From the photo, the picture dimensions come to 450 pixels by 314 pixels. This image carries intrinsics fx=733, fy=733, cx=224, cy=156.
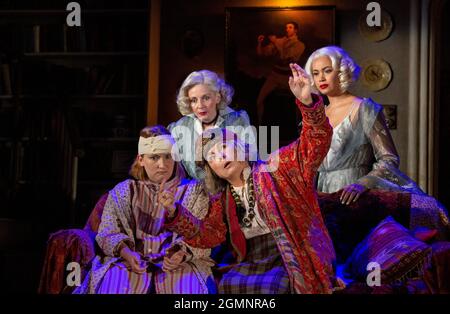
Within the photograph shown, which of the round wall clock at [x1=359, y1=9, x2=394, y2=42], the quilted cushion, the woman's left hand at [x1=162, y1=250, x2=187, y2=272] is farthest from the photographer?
the round wall clock at [x1=359, y1=9, x2=394, y2=42]

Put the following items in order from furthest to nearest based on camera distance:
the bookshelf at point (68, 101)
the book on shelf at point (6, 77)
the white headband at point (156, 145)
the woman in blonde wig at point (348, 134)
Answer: the book on shelf at point (6, 77) < the bookshelf at point (68, 101) < the woman in blonde wig at point (348, 134) < the white headband at point (156, 145)

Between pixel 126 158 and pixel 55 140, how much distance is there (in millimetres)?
571

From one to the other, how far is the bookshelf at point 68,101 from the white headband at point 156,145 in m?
1.33

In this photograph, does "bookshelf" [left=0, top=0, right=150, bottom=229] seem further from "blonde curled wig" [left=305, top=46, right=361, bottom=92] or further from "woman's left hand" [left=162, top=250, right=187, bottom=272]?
"woman's left hand" [left=162, top=250, right=187, bottom=272]

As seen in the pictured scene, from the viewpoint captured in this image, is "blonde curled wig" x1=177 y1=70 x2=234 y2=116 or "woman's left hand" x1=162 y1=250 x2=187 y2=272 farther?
"blonde curled wig" x1=177 y1=70 x2=234 y2=116

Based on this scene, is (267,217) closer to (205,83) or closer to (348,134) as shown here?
(348,134)

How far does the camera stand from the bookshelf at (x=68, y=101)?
520cm

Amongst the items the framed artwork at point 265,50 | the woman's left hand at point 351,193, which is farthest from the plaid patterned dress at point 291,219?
the framed artwork at point 265,50

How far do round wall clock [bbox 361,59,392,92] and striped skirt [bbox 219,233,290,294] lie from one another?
1.79 meters

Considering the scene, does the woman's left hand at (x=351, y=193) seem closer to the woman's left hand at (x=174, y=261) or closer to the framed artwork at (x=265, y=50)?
the woman's left hand at (x=174, y=261)

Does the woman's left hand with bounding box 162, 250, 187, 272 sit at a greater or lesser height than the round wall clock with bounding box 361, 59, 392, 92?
lesser

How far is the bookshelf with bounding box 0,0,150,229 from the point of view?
5.20m

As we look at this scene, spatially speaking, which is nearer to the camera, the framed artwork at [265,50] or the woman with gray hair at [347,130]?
the woman with gray hair at [347,130]

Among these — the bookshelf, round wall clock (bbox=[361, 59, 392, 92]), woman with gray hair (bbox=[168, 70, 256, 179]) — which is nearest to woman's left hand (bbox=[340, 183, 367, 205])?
woman with gray hair (bbox=[168, 70, 256, 179])
